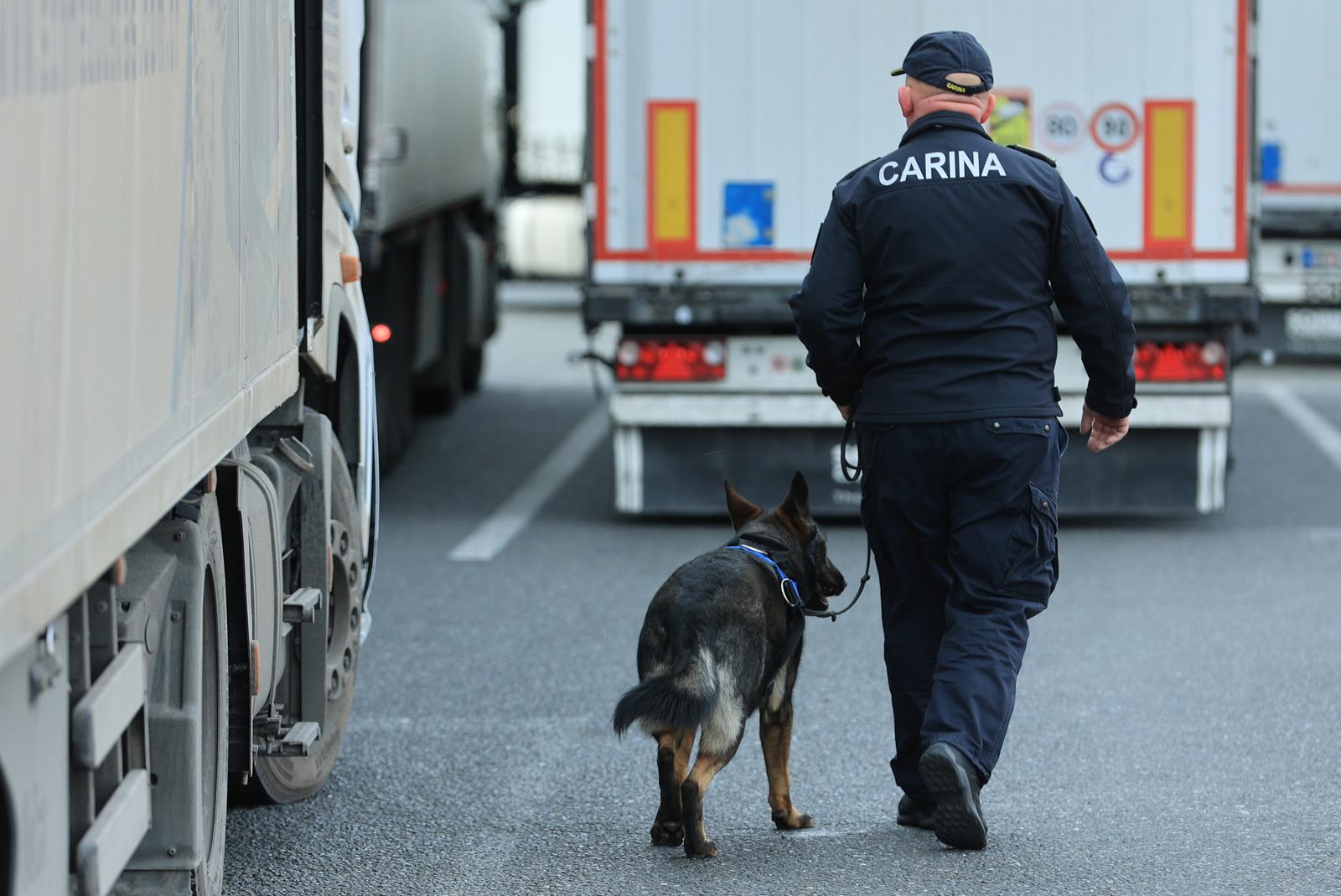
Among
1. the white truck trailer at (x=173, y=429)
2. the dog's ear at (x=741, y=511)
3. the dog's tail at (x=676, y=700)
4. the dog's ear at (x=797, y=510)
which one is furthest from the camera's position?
the dog's ear at (x=741, y=511)

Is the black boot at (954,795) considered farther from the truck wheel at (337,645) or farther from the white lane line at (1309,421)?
the white lane line at (1309,421)

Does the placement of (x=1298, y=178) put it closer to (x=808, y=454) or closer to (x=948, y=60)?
(x=808, y=454)

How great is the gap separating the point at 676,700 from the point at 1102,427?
1263 millimetres

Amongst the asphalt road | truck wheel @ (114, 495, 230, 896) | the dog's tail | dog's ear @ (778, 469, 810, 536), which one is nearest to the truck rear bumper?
the asphalt road

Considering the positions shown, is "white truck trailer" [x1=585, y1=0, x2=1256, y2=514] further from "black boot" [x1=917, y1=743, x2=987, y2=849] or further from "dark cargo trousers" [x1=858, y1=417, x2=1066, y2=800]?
"black boot" [x1=917, y1=743, x2=987, y2=849]

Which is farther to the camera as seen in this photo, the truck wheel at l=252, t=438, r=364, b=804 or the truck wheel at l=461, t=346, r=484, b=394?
the truck wheel at l=461, t=346, r=484, b=394

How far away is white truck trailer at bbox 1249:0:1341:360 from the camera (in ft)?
47.8

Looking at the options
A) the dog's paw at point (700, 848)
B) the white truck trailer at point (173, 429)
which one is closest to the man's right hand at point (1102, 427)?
the dog's paw at point (700, 848)

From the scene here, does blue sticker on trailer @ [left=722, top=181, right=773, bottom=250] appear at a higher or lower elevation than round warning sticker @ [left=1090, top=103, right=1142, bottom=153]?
lower

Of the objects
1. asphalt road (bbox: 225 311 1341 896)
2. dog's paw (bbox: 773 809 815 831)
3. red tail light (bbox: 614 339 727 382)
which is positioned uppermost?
red tail light (bbox: 614 339 727 382)

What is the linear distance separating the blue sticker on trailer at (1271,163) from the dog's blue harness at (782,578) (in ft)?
34.8

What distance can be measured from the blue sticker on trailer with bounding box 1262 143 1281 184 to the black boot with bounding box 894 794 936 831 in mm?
10560

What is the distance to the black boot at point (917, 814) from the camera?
503 cm

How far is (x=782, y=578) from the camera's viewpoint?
495 cm
